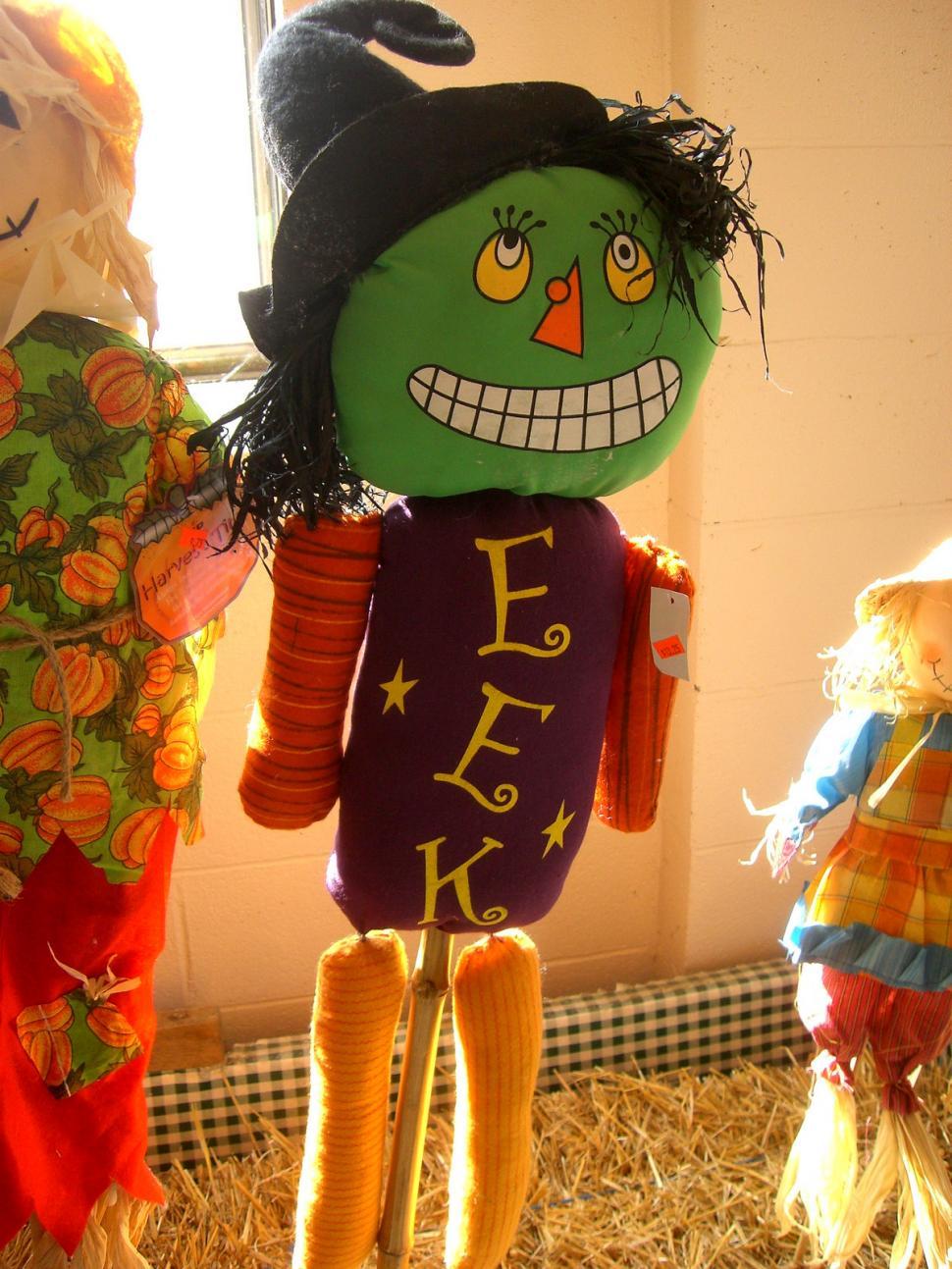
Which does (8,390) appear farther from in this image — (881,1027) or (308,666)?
(881,1027)

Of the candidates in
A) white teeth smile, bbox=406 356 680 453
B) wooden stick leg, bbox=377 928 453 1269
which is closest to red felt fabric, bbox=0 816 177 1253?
wooden stick leg, bbox=377 928 453 1269

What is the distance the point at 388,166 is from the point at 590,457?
244mm

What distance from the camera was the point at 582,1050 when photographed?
63.8 inches

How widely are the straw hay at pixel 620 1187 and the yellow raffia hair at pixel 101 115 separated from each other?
1.04 m

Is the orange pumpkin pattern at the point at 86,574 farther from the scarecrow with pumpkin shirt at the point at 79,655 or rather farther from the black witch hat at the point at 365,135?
the black witch hat at the point at 365,135

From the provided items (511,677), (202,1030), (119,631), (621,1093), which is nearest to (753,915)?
(621,1093)

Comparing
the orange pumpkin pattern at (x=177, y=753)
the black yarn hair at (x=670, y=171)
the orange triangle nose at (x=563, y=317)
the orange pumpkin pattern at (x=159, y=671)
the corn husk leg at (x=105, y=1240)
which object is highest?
the black yarn hair at (x=670, y=171)

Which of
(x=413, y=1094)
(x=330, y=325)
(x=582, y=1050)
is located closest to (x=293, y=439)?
(x=330, y=325)

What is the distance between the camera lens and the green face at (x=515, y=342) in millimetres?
797

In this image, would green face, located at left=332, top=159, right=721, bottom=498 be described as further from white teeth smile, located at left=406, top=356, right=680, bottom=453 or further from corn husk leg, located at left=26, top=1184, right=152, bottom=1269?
corn husk leg, located at left=26, top=1184, right=152, bottom=1269

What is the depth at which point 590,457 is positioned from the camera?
86cm

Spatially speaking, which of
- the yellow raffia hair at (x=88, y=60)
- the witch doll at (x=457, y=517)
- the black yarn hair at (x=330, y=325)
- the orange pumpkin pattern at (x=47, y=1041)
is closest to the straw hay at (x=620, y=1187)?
the witch doll at (x=457, y=517)

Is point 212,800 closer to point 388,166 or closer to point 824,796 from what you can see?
point 824,796

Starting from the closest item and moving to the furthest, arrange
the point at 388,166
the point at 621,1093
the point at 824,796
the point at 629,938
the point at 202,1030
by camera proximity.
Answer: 1. the point at 388,166
2. the point at 824,796
3. the point at 202,1030
4. the point at 621,1093
5. the point at 629,938
